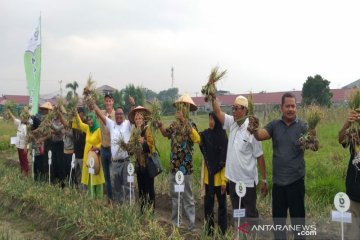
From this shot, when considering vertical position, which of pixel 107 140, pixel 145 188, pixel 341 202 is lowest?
pixel 145 188

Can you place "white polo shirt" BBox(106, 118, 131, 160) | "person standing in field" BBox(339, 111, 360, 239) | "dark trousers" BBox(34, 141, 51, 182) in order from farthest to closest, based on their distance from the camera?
"dark trousers" BBox(34, 141, 51, 182) → "white polo shirt" BBox(106, 118, 131, 160) → "person standing in field" BBox(339, 111, 360, 239)

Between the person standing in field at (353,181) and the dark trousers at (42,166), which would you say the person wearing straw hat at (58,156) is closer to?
the dark trousers at (42,166)

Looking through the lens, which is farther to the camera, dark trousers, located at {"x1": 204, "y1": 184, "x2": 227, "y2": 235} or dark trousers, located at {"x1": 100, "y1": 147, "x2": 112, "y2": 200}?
dark trousers, located at {"x1": 100, "y1": 147, "x2": 112, "y2": 200}

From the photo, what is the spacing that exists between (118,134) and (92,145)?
102 cm

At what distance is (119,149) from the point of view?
19.3ft

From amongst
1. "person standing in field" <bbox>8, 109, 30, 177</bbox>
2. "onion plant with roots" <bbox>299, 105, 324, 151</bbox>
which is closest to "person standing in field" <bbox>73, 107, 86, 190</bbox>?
"person standing in field" <bbox>8, 109, 30, 177</bbox>

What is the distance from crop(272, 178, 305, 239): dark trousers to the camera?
3.97 meters

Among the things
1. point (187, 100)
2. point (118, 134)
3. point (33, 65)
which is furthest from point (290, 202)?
point (33, 65)

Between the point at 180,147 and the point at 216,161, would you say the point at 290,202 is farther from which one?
the point at 180,147

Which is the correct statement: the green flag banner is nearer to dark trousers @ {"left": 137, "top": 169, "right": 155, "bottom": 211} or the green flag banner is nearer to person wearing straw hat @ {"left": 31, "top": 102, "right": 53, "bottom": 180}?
person wearing straw hat @ {"left": 31, "top": 102, "right": 53, "bottom": 180}

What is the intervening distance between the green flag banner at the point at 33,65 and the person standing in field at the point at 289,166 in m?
7.97

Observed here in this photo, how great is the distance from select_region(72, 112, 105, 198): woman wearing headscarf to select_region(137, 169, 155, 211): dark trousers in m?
1.28

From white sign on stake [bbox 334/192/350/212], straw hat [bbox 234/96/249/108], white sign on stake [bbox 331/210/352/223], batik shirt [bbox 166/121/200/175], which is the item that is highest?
straw hat [bbox 234/96/249/108]

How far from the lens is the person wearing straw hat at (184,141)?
4980mm
